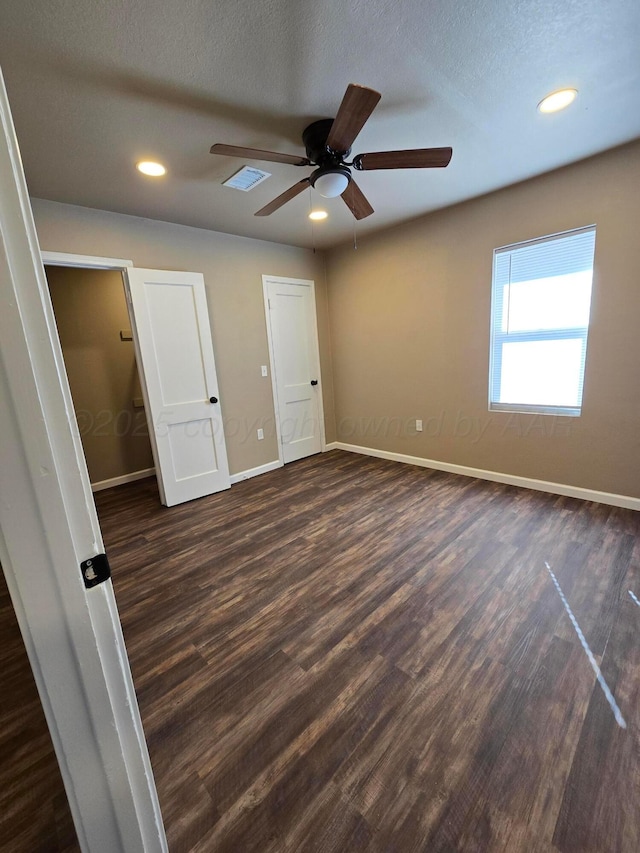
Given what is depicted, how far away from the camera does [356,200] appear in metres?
2.33

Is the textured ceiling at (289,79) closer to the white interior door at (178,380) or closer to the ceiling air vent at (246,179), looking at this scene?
the ceiling air vent at (246,179)

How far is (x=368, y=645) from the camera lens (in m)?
1.65

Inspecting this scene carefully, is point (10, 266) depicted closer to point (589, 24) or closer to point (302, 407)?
point (589, 24)

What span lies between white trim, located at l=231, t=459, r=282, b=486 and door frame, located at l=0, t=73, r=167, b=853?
3238mm

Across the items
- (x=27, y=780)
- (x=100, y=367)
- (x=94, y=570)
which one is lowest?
(x=27, y=780)

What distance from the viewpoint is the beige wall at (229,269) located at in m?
2.81

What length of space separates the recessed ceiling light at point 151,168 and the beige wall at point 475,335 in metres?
2.37

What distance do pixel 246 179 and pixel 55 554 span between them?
2684 mm

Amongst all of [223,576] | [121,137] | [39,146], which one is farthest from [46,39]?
[223,576]

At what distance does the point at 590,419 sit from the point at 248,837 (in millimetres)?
3247

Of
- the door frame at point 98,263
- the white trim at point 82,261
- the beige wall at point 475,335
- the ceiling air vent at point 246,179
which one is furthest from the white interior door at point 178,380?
the beige wall at point 475,335

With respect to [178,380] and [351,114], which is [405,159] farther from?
[178,380]

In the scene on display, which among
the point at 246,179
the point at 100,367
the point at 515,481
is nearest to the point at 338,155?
the point at 246,179

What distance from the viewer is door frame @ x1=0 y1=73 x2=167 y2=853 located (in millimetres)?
519
